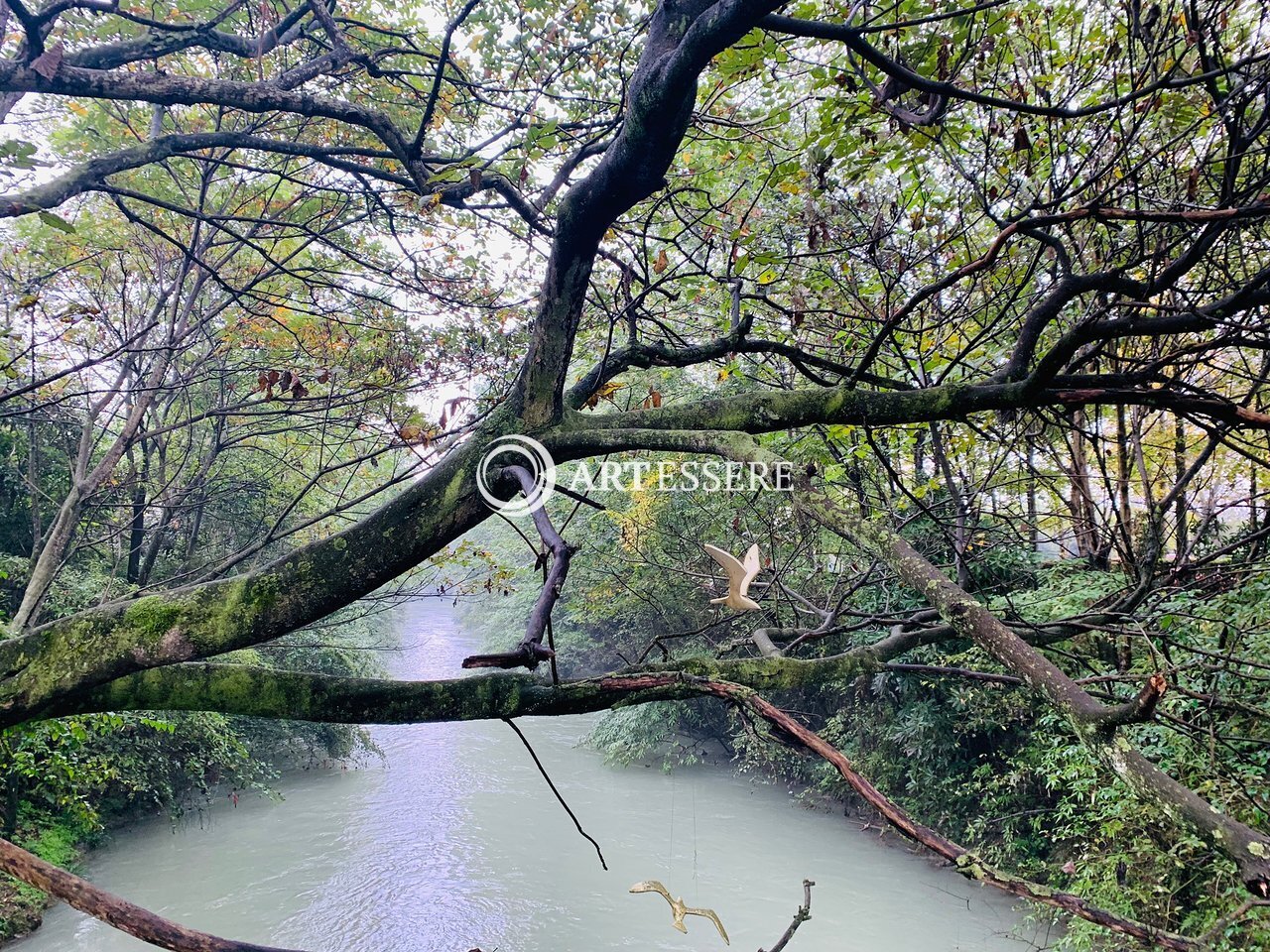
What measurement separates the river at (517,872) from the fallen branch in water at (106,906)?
6.13 metres

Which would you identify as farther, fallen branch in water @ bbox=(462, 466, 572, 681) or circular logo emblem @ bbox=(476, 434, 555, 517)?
circular logo emblem @ bbox=(476, 434, 555, 517)

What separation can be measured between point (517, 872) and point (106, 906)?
7.59 m

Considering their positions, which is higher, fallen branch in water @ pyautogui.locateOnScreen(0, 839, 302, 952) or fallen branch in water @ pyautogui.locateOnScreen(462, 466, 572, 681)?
fallen branch in water @ pyautogui.locateOnScreen(462, 466, 572, 681)

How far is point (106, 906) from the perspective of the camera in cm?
148

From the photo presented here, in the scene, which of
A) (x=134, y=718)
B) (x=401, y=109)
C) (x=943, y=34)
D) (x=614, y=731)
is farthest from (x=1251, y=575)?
(x=614, y=731)

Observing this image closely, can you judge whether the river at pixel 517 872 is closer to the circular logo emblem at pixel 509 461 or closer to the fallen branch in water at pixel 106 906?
the fallen branch in water at pixel 106 906

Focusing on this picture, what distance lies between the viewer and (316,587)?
181 centimetres

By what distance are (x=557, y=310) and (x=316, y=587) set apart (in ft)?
3.38

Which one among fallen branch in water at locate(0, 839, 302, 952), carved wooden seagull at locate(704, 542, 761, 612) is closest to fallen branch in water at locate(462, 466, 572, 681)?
carved wooden seagull at locate(704, 542, 761, 612)

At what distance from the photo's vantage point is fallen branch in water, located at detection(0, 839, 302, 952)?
143 centimetres

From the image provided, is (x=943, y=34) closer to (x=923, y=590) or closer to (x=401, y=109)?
(x=923, y=590)

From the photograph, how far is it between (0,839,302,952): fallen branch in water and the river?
6132mm

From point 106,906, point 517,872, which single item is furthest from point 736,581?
point 517,872

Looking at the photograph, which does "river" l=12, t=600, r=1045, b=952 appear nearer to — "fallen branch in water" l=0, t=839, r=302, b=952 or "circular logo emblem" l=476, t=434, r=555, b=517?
"fallen branch in water" l=0, t=839, r=302, b=952
